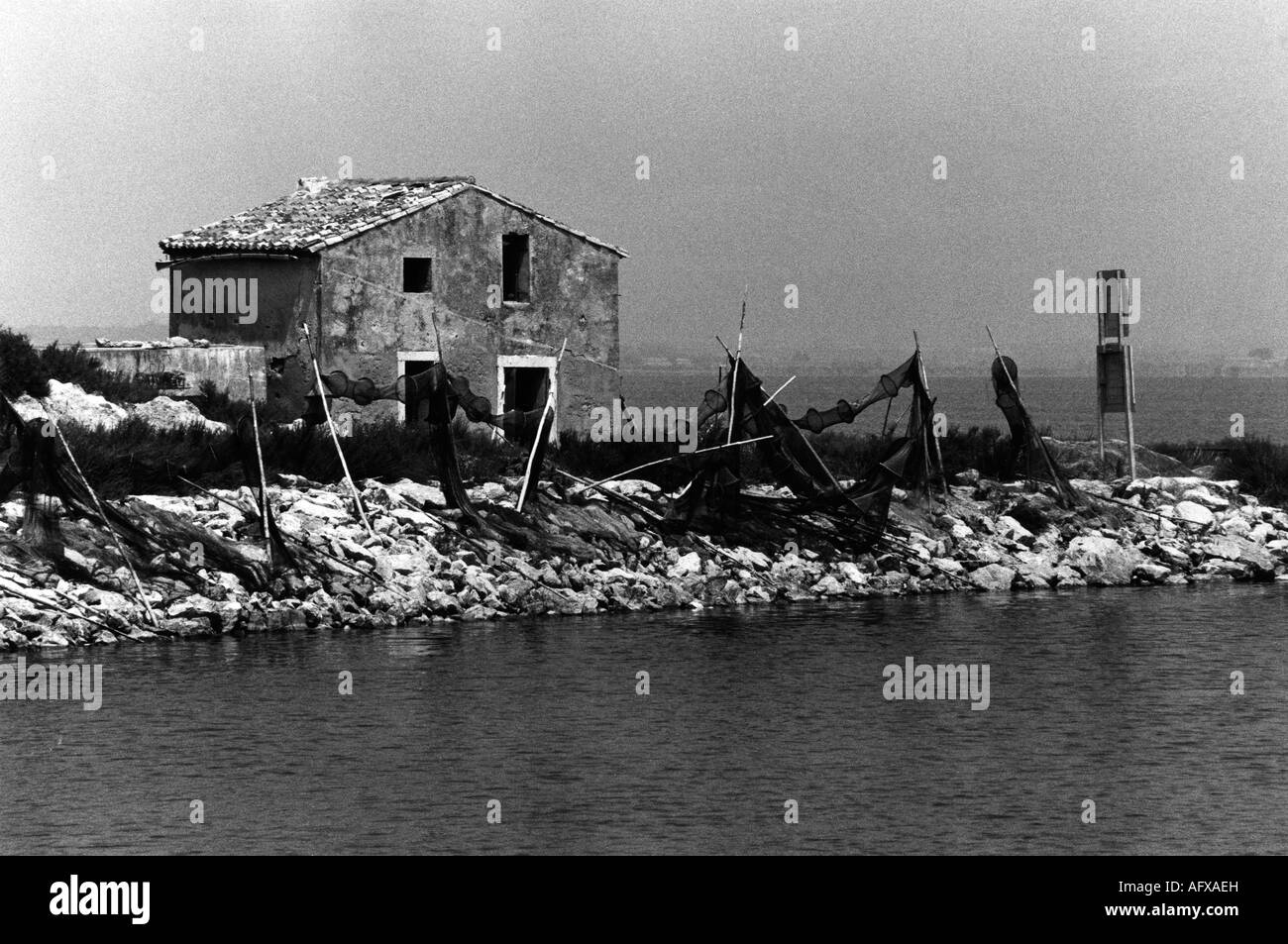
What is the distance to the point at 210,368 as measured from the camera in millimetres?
34156

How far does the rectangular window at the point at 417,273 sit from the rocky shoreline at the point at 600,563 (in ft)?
18.9

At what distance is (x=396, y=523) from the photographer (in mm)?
28625

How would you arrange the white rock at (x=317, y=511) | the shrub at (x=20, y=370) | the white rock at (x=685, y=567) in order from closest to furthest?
the white rock at (x=317, y=511) → the white rock at (x=685, y=567) → the shrub at (x=20, y=370)

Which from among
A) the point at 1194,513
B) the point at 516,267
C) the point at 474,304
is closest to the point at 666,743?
the point at 474,304

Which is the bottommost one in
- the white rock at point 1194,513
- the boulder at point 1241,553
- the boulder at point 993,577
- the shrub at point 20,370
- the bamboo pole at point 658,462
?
the boulder at point 993,577

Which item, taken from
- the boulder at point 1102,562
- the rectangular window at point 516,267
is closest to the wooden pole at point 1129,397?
the boulder at point 1102,562

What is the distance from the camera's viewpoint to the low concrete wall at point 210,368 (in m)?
34.1

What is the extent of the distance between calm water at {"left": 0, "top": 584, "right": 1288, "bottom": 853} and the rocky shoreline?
2.65 ft

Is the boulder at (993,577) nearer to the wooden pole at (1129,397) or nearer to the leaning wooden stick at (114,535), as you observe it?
the wooden pole at (1129,397)

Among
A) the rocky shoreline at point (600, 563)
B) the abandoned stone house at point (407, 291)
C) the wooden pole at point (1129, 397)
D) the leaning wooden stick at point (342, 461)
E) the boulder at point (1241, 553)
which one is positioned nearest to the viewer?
the rocky shoreline at point (600, 563)

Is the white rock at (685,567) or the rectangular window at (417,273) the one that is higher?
the rectangular window at (417,273)

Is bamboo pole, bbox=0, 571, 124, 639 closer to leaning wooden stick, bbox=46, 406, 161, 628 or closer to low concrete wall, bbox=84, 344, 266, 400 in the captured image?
leaning wooden stick, bbox=46, 406, 161, 628

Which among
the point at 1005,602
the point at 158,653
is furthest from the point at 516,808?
the point at 1005,602
